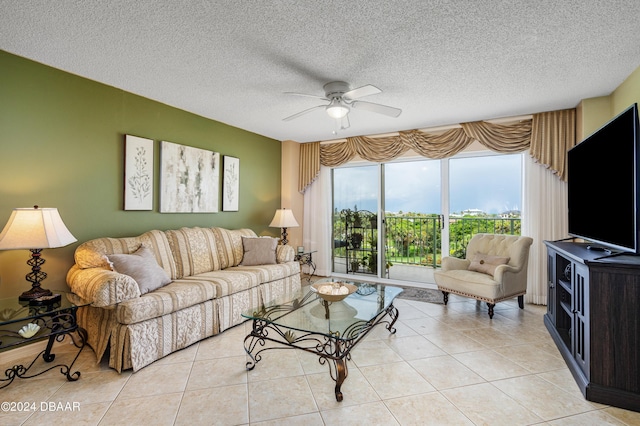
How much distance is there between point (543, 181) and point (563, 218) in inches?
19.9

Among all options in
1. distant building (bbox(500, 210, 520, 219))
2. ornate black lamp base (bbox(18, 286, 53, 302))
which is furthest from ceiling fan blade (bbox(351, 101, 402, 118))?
ornate black lamp base (bbox(18, 286, 53, 302))

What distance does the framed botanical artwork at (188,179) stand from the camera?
11.8 ft

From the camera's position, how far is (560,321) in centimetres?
281

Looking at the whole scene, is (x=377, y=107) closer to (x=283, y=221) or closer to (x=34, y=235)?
(x=283, y=221)

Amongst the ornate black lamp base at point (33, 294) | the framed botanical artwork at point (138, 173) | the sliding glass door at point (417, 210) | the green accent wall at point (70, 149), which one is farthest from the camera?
the sliding glass door at point (417, 210)

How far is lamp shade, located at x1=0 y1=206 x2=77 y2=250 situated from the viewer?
83.6 inches

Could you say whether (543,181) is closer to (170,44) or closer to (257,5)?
(257,5)

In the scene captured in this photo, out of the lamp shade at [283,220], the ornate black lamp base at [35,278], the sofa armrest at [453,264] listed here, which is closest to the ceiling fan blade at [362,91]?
the sofa armrest at [453,264]

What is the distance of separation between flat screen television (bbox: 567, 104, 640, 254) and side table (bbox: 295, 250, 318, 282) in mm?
3423

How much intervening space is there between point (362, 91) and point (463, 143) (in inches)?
91.8

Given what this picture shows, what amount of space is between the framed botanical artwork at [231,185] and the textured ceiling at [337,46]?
1.16 meters

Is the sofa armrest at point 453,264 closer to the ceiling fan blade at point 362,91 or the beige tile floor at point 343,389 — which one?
the beige tile floor at point 343,389

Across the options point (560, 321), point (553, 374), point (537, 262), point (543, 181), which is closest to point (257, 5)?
point (553, 374)

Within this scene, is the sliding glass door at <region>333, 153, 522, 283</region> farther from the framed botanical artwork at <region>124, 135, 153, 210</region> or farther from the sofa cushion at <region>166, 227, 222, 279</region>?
the framed botanical artwork at <region>124, 135, 153, 210</region>
